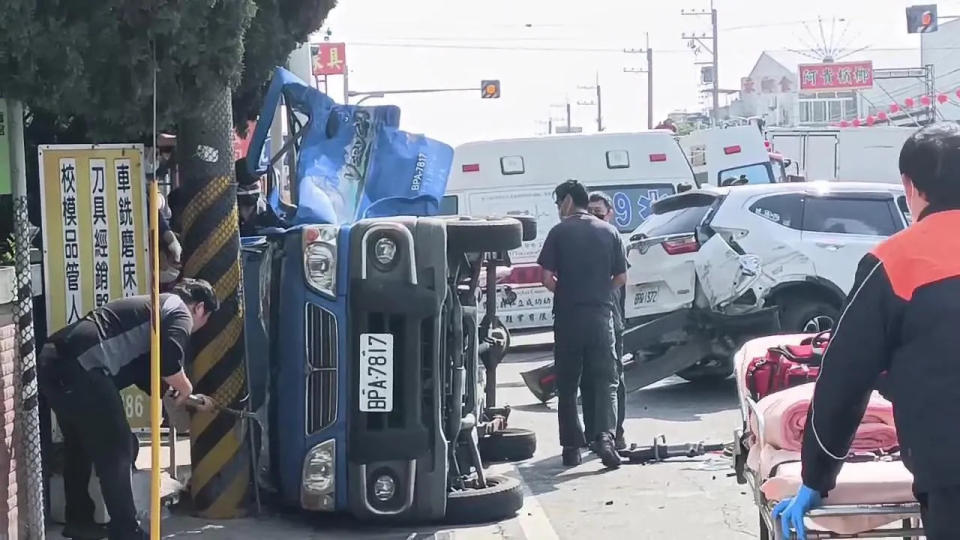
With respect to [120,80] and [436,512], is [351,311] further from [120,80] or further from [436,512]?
[120,80]

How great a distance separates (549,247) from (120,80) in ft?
11.7

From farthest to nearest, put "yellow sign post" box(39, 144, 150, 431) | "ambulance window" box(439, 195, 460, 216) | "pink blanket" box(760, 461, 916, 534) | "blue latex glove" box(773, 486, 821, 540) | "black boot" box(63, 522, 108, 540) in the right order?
"ambulance window" box(439, 195, 460, 216) → "black boot" box(63, 522, 108, 540) → "yellow sign post" box(39, 144, 150, 431) → "pink blanket" box(760, 461, 916, 534) → "blue latex glove" box(773, 486, 821, 540)

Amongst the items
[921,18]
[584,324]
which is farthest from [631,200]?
[921,18]

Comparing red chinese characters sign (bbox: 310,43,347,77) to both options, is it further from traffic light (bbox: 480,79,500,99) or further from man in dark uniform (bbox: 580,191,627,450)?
man in dark uniform (bbox: 580,191,627,450)

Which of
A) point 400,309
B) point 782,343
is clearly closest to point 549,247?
point 400,309

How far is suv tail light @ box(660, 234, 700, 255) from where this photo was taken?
12.2 metres

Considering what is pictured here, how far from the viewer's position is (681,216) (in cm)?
1252

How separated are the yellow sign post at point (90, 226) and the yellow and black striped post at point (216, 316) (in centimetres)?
49

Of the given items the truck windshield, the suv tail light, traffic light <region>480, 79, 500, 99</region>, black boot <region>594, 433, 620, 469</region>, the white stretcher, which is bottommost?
black boot <region>594, 433, 620, 469</region>

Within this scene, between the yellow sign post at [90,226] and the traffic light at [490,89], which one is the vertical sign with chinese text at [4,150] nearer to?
the yellow sign post at [90,226]

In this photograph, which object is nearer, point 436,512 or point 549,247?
point 436,512

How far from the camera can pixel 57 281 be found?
266 inches

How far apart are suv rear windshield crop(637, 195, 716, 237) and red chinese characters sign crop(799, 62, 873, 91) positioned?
60.9 m

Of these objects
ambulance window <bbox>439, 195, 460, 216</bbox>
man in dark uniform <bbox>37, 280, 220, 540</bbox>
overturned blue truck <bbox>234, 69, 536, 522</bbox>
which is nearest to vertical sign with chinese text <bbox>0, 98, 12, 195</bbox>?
man in dark uniform <bbox>37, 280, 220, 540</bbox>
